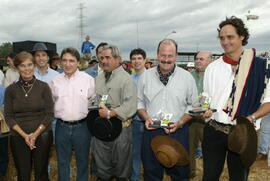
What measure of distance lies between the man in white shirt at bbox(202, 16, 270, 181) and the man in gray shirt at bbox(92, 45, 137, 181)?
1.09 meters

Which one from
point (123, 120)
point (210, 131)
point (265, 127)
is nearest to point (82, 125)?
point (123, 120)

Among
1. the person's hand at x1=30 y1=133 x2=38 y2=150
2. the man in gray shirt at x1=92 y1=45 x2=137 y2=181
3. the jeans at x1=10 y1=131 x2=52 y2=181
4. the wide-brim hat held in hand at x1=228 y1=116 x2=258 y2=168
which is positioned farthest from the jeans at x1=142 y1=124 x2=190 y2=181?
the person's hand at x1=30 y1=133 x2=38 y2=150

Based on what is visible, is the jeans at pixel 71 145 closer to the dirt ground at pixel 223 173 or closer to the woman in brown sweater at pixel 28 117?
→ the woman in brown sweater at pixel 28 117

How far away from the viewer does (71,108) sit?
3.42 metres

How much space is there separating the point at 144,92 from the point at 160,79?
0.94 feet

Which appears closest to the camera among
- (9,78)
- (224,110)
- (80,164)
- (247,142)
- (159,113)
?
(247,142)

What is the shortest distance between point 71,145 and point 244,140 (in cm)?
240

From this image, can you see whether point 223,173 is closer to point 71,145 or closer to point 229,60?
point 229,60

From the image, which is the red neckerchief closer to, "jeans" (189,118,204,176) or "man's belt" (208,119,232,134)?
"man's belt" (208,119,232,134)

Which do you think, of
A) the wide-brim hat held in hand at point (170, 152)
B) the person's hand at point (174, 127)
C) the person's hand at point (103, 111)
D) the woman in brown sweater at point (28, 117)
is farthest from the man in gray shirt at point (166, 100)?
the woman in brown sweater at point (28, 117)

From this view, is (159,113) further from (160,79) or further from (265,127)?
(265,127)

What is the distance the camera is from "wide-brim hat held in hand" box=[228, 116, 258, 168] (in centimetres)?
246

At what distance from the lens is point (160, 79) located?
3.29m

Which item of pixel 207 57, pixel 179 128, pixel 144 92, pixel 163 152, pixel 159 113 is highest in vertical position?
pixel 207 57
